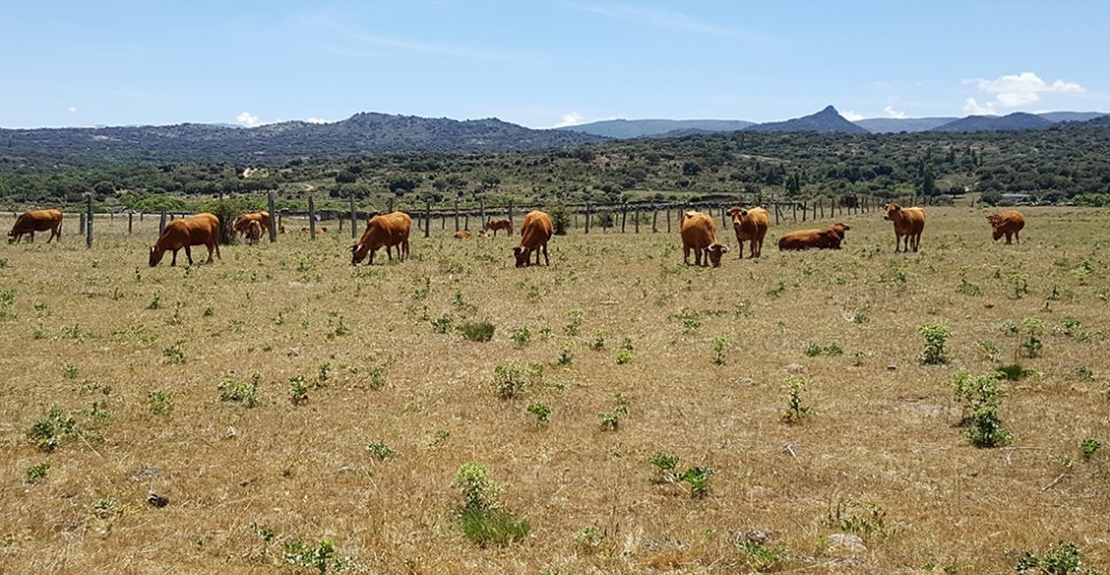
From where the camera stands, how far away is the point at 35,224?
3475 cm

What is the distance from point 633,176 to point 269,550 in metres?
102

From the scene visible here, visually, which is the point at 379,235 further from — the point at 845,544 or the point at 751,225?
the point at 845,544

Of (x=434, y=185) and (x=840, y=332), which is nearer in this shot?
(x=840, y=332)

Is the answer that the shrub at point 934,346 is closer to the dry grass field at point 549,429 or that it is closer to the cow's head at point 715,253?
the dry grass field at point 549,429

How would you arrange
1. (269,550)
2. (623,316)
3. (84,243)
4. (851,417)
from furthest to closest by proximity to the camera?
(84,243) → (623,316) → (851,417) → (269,550)

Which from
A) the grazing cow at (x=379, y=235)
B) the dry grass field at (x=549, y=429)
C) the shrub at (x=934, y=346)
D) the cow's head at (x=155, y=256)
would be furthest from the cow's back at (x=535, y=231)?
the shrub at (x=934, y=346)

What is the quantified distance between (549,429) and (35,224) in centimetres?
3234

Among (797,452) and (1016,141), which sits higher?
(1016,141)

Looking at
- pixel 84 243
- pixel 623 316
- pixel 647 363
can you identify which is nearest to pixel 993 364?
pixel 647 363

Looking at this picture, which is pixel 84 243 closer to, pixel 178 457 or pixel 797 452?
pixel 178 457

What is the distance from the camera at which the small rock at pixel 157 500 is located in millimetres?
7496

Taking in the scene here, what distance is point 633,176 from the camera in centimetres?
10706

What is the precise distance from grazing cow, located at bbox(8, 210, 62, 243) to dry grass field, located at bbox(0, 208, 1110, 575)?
16.7 meters

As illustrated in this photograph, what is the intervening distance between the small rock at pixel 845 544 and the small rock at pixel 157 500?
5.42 metres
